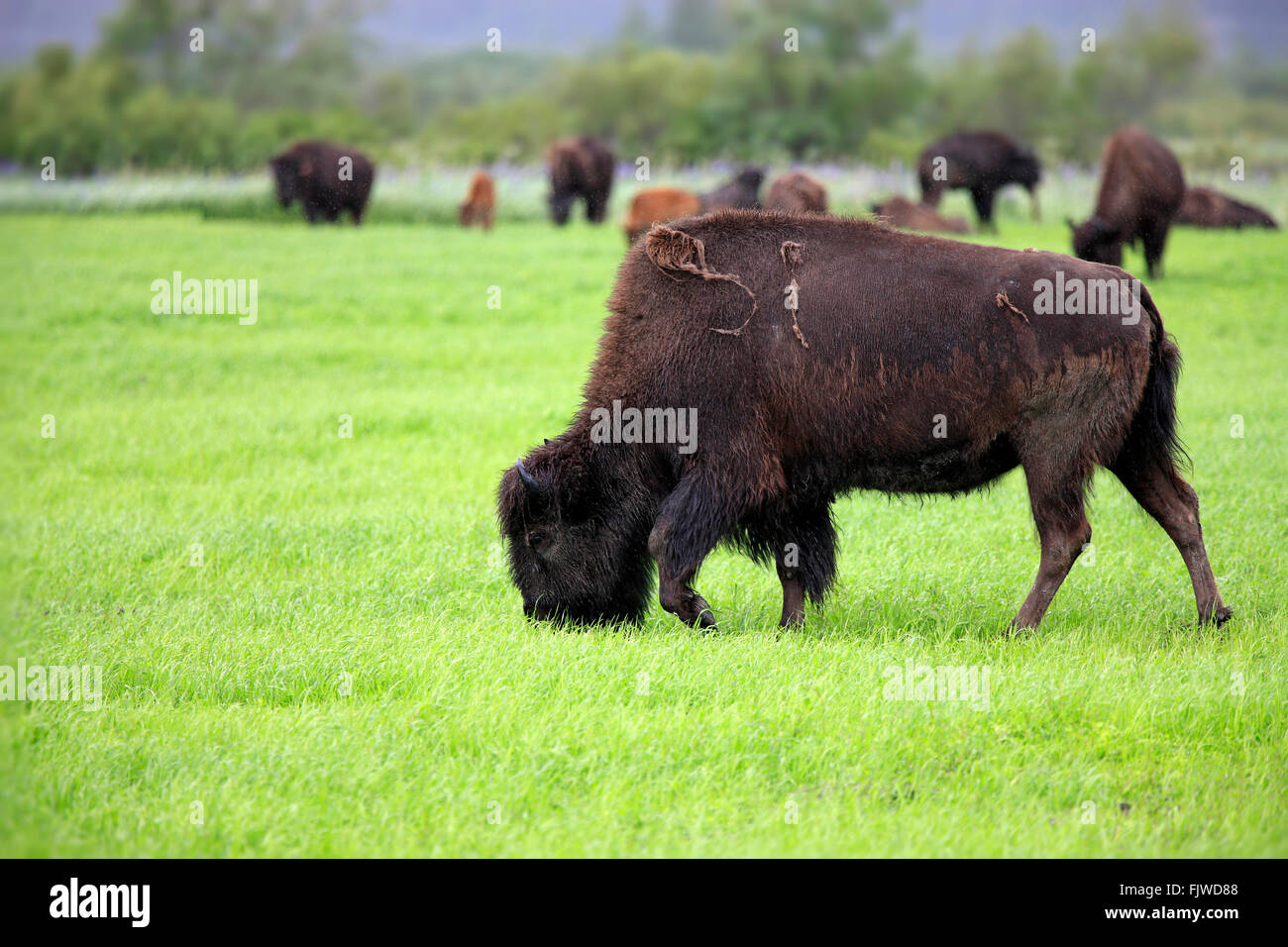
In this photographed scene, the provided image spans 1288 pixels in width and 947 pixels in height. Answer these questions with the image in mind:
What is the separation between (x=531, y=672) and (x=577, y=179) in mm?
26505

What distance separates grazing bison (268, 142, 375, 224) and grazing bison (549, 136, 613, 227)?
14.3 feet

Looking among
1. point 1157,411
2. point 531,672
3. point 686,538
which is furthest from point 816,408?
point 531,672

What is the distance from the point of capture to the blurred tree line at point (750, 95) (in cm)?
4309

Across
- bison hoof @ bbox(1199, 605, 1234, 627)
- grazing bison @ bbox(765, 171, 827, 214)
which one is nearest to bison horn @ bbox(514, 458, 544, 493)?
bison hoof @ bbox(1199, 605, 1234, 627)

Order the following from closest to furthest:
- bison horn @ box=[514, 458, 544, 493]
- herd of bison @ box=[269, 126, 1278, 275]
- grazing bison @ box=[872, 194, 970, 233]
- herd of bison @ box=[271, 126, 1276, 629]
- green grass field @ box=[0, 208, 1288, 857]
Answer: green grass field @ box=[0, 208, 1288, 857] → herd of bison @ box=[271, 126, 1276, 629] → bison horn @ box=[514, 458, 544, 493] → herd of bison @ box=[269, 126, 1278, 275] → grazing bison @ box=[872, 194, 970, 233]

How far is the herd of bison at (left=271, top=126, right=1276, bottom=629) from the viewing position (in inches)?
236

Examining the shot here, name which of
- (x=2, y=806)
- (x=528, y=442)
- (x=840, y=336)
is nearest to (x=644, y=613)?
(x=840, y=336)

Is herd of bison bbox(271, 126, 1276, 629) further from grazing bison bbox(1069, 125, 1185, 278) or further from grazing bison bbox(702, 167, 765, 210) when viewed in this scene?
grazing bison bbox(702, 167, 765, 210)

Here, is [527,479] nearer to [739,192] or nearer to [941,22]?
[739,192]

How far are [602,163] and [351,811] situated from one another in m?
28.9

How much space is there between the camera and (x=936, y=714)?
498cm

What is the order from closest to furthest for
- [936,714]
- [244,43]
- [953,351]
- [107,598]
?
[936,714] < [953,351] < [107,598] < [244,43]

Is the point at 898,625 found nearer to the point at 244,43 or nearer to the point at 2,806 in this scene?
the point at 2,806

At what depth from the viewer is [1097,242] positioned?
56.7ft
